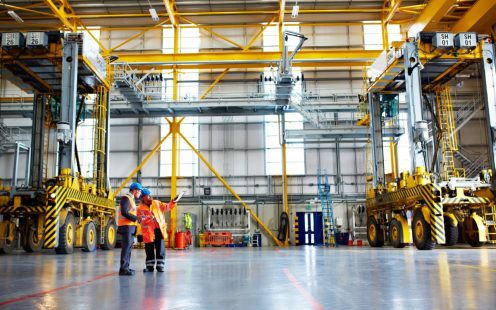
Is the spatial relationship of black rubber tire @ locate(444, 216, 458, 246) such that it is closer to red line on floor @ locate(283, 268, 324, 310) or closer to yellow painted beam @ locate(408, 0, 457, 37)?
yellow painted beam @ locate(408, 0, 457, 37)

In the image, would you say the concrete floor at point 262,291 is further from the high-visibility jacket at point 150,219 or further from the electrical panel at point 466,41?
the electrical panel at point 466,41

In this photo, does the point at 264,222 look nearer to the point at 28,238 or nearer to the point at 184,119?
the point at 184,119

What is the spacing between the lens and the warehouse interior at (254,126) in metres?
15.9

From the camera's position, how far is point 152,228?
7.24m

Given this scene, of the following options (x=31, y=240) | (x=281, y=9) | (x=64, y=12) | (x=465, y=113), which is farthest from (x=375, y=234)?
(x=64, y=12)

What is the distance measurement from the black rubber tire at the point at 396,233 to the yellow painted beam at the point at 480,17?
902 cm

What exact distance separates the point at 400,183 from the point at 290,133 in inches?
377

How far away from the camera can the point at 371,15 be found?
1038 inches

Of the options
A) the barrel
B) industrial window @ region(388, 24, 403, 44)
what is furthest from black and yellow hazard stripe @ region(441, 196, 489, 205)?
industrial window @ region(388, 24, 403, 44)

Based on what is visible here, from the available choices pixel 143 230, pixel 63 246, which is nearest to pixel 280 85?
pixel 63 246

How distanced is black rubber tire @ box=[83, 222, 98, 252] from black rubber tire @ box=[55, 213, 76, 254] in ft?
3.76

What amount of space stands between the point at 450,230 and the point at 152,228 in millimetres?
10755

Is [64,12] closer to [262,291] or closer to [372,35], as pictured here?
[372,35]

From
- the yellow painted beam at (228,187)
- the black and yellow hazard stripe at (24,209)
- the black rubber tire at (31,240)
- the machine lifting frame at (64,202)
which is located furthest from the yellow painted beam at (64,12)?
the black and yellow hazard stripe at (24,209)
